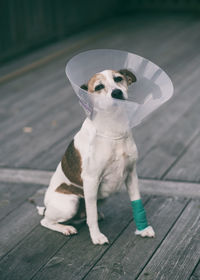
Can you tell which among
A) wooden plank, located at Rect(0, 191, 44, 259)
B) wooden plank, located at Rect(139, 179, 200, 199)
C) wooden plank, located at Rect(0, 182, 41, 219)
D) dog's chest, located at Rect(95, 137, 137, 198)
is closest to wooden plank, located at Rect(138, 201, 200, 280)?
wooden plank, located at Rect(139, 179, 200, 199)

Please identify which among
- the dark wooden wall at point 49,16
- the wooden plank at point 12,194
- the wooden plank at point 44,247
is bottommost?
the dark wooden wall at point 49,16

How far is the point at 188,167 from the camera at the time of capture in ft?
12.2

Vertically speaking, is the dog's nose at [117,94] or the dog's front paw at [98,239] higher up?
the dog's nose at [117,94]

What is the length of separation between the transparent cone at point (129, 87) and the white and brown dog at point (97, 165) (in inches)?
1.1

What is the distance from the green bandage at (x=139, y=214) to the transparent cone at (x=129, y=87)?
1.52 ft

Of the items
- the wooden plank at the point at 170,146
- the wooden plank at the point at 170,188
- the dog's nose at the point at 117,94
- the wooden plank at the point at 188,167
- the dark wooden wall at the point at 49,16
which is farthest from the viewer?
the dark wooden wall at the point at 49,16

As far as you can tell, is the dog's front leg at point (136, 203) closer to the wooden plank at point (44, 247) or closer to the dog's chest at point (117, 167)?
the dog's chest at point (117, 167)

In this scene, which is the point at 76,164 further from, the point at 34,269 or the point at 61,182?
the point at 34,269

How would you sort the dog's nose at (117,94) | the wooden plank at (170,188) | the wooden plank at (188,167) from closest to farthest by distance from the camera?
the dog's nose at (117,94), the wooden plank at (170,188), the wooden plank at (188,167)

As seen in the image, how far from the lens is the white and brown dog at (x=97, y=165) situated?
2.51 m

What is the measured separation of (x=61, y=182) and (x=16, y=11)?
195 inches

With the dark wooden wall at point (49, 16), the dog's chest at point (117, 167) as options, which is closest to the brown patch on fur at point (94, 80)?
the dog's chest at point (117, 167)

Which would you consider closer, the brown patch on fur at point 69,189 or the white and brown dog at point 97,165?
the white and brown dog at point 97,165

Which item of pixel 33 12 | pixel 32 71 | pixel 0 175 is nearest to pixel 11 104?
pixel 32 71
